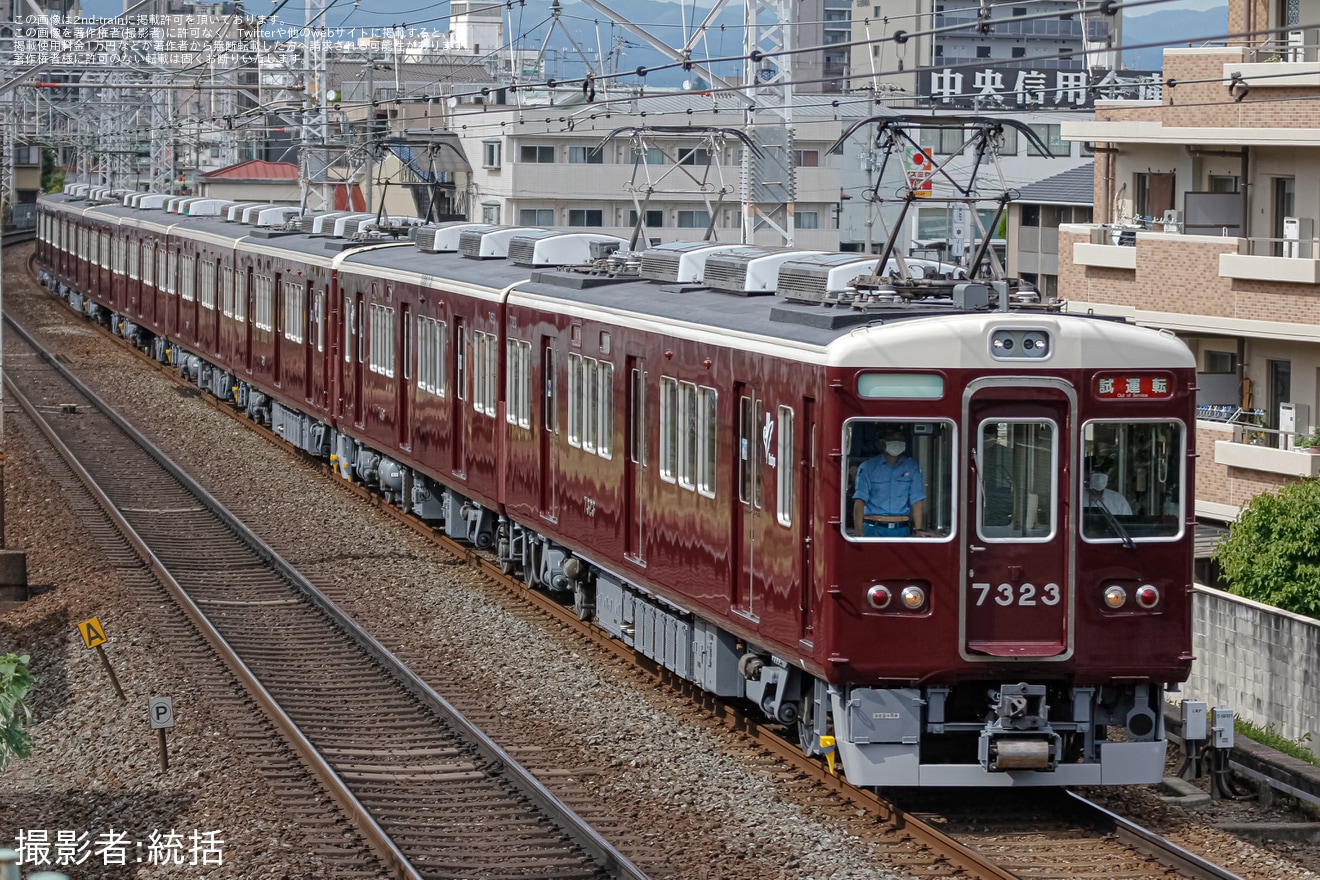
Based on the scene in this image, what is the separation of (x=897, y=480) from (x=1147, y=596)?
50.7 inches

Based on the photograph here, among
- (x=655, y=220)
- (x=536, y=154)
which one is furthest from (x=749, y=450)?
(x=655, y=220)

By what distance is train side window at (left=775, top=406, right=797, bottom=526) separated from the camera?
919cm

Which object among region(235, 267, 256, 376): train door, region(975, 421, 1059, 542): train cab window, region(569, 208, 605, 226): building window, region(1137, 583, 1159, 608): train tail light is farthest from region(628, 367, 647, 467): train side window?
region(569, 208, 605, 226): building window

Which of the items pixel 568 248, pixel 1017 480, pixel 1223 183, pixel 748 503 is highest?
pixel 1223 183

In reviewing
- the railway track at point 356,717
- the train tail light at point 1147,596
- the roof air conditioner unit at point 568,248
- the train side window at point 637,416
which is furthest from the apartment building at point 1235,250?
the train tail light at point 1147,596

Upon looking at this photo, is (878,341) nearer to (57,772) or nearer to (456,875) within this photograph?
(456,875)

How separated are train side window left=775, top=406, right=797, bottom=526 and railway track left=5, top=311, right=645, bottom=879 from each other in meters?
1.77

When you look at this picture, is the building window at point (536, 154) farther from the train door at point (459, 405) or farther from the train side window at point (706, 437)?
the train side window at point (706, 437)

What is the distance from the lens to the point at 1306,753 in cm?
1130

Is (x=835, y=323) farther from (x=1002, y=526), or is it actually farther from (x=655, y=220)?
(x=655, y=220)

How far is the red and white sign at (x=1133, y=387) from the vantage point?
8664 mm

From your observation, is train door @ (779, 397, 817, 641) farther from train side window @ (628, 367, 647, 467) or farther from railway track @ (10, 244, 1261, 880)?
train side window @ (628, 367, 647, 467)

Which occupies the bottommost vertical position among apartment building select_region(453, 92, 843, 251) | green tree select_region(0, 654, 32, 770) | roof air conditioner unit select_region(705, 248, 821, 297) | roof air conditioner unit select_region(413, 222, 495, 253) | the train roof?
green tree select_region(0, 654, 32, 770)

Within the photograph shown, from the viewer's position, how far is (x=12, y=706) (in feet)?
28.5
